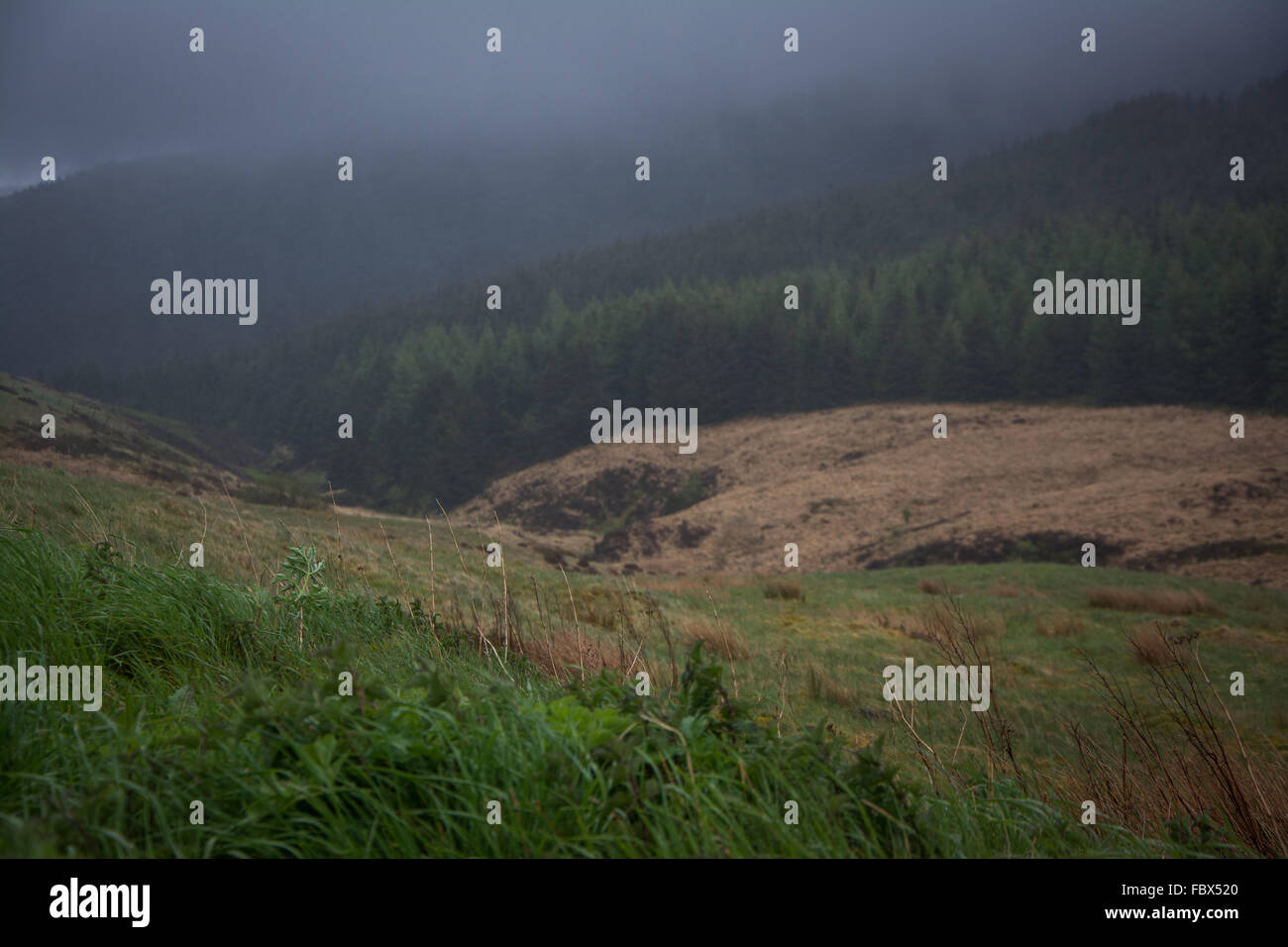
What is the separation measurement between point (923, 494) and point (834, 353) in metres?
25.0

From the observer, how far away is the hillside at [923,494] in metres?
35.2

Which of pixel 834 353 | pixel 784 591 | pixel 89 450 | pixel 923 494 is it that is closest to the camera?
pixel 784 591

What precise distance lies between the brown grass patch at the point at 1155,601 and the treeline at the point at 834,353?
4204 cm

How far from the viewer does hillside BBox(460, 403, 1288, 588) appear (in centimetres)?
3522

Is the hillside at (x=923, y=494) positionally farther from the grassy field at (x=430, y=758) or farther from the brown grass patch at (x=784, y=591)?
the grassy field at (x=430, y=758)

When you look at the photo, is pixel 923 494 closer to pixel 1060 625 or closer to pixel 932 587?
pixel 932 587

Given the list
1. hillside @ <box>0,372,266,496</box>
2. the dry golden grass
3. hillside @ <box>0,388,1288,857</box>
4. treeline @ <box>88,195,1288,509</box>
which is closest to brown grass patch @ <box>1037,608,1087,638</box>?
hillside @ <box>0,388,1288,857</box>

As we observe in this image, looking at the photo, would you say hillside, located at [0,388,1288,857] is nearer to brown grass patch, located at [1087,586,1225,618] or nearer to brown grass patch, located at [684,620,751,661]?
brown grass patch, located at [684,620,751,661]

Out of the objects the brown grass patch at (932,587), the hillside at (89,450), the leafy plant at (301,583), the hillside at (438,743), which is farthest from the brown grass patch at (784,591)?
the hillside at (89,450)

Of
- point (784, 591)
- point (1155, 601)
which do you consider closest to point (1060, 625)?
point (1155, 601)

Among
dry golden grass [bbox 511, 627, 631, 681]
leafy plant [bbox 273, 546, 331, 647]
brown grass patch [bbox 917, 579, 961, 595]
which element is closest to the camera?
dry golden grass [bbox 511, 627, 631, 681]

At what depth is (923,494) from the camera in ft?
154

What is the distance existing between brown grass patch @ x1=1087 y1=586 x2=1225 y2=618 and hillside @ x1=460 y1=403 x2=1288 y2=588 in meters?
11.7
